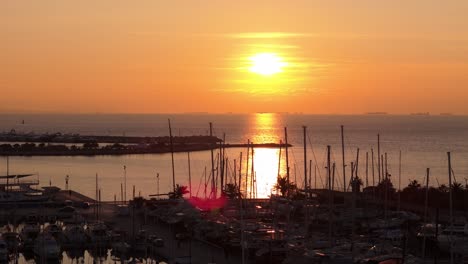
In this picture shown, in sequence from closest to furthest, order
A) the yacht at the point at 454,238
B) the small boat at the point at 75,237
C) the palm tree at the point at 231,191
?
the yacht at the point at 454,238
the small boat at the point at 75,237
the palm tree at the point at 231,191

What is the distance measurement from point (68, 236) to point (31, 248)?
1.55 metres

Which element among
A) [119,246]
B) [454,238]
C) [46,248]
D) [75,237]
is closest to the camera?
[454,238]

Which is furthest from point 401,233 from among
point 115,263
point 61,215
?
point 61,215

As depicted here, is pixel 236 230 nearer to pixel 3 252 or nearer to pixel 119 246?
pixel 119 246

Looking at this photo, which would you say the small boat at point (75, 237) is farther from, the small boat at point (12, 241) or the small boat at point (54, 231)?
the small boat at point (12, 241)

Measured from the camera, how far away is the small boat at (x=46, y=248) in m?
25.7

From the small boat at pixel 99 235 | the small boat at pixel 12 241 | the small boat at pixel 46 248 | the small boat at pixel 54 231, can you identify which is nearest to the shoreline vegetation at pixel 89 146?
the small boat at pixel 54 231

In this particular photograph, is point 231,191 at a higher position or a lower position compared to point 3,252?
higher

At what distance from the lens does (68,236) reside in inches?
1103

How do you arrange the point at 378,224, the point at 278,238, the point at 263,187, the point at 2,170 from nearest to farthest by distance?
the point at 278,238 → the point at 378,224 → the point at 263,187 → the point at 2,170

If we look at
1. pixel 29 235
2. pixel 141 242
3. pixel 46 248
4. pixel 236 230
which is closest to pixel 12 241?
pixel 29 235

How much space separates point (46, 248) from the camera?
1015 inches

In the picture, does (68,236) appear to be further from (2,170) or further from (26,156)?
(26,156)

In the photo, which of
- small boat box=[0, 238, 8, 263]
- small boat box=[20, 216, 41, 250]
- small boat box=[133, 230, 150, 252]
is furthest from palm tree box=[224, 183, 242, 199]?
small boat box=[0, 238, 8, 263]
